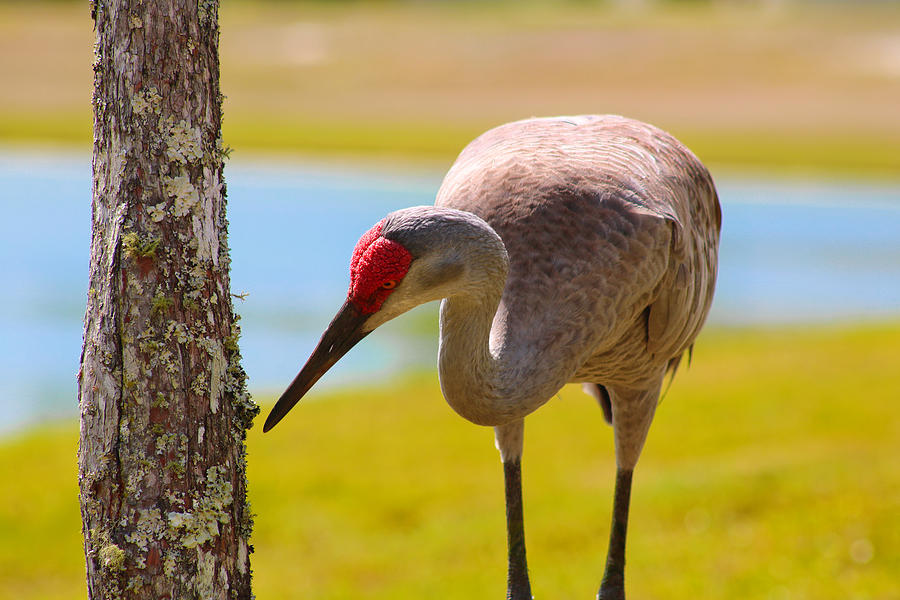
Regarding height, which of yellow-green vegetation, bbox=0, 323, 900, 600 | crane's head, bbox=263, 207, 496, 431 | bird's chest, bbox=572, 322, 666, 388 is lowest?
yellow-green vegetation, bbox=0, 323, 900, 600

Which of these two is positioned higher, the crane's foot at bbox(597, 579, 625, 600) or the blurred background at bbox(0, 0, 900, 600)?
the crane's foot at bbox(597, 579, 625, 600)

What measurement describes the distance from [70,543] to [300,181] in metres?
15.7

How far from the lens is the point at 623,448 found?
3.52 m

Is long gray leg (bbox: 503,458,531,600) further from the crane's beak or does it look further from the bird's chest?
the crane's beak

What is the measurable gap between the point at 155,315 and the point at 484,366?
857 mm

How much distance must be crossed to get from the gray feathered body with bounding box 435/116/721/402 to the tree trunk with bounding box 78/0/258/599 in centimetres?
84

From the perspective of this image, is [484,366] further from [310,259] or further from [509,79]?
[509,79]

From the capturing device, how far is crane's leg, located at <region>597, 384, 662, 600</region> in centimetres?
341

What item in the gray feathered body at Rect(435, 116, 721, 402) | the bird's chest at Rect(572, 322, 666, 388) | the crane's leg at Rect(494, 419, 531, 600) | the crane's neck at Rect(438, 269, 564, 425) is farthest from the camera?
the crane's leg at Rect(494, 419, 531, 600)

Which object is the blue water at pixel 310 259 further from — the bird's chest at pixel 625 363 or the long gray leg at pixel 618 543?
the bird's chest at pixel 625 363

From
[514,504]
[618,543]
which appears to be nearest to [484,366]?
[514,504]

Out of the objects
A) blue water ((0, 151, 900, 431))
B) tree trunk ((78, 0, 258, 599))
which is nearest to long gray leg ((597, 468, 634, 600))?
tree trunk ((78, 0, 258, 599))

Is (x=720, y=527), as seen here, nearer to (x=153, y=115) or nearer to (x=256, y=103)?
(x=153, y=115)

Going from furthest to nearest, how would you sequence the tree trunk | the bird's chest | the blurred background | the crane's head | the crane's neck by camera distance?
the blurred background < the bird's chest < the crane's neck < the crane's head < the tree trunk
